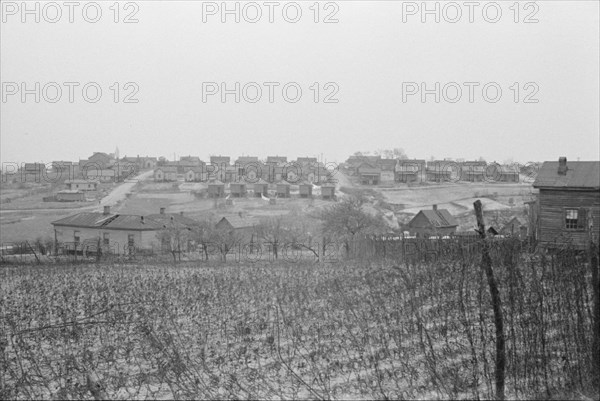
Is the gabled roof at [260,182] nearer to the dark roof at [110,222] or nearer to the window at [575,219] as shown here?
the dark roof at [110,222]

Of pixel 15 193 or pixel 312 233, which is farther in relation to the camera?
pixel 15 193

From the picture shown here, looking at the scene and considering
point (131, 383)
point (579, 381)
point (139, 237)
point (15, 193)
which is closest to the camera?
point (579, 381)

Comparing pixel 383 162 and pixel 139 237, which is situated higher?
pixel 383 162

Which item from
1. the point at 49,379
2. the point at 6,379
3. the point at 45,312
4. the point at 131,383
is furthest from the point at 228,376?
the point at 45,312

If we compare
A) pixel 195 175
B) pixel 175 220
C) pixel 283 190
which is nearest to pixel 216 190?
pixel 283 190

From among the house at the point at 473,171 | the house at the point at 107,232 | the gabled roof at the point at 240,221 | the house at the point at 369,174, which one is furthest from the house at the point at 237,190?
the house at the point at 473,171

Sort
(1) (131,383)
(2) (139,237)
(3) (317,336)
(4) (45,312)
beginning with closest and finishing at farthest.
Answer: (1) (131,383), (3) (317,336), (4) (45,312), (2) (139,237)

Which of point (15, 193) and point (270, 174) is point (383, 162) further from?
point (15, 193)
